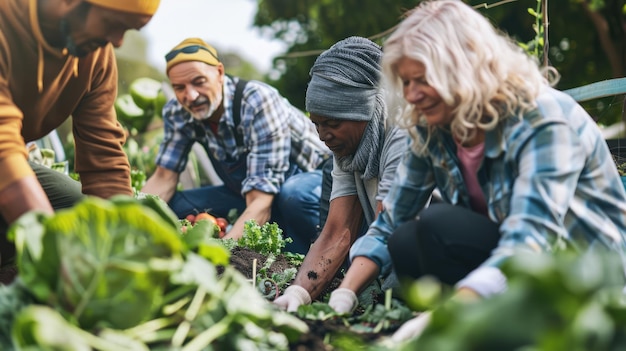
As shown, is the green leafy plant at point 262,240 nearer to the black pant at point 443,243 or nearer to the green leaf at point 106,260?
the black pant at point 443,243

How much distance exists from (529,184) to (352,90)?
1.24m

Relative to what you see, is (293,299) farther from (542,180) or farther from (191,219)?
(191,219)

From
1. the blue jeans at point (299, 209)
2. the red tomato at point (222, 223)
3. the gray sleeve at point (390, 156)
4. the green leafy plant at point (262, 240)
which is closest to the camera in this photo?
the gray sleeve at point (390, 156)

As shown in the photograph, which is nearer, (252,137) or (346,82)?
(346,82)

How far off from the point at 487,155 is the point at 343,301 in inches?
27.4

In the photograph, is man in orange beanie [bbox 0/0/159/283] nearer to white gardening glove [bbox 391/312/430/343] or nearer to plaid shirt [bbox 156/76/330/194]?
white gardening glove [bbox 391/312/430/343]

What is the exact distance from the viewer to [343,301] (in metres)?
2.67

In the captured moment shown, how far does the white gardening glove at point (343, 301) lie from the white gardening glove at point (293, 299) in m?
0.18

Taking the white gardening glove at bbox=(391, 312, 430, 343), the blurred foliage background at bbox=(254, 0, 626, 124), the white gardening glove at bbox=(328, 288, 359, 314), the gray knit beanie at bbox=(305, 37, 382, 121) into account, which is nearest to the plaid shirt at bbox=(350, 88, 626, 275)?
the white gardening glove at bbox=(391, 312, 430, 343)

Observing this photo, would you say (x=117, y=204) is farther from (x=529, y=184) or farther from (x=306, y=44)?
(x=306, y=44)

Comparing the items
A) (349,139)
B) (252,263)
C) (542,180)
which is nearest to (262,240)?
(252,263)

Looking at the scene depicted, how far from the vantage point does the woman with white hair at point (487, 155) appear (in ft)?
7.11

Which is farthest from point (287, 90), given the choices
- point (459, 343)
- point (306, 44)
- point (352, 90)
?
point (459, 343)

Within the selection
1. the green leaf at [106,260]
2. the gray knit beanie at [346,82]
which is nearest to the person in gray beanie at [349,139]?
the gray knit beanie at [346,82]
